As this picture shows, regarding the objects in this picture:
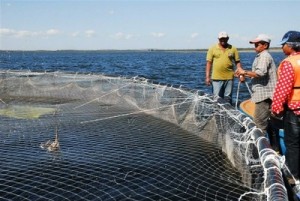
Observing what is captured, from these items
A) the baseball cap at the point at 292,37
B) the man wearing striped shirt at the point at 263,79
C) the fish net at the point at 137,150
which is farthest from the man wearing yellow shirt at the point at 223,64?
the baseball cap at the point at 292,37

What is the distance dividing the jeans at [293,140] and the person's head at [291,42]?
0.78 m

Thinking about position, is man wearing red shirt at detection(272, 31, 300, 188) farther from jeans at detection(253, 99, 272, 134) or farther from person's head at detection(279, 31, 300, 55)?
jeans at detection(253, 99, 272, 134)

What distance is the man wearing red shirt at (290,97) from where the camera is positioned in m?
4.68

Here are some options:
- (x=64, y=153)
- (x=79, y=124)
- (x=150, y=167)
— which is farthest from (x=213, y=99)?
(x=79, y=124)

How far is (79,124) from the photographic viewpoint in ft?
29.2

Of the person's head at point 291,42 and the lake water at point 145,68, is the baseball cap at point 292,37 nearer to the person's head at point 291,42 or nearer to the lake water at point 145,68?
the person's head at point 291,42

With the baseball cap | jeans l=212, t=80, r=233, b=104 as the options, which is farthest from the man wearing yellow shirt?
the baseball cap

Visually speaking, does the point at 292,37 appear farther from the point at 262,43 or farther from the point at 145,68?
the point at 145,68

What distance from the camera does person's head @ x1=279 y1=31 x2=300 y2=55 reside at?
4809 millimetres

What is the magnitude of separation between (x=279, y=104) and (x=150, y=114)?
553 centimetres

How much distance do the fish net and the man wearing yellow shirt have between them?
2.77ft

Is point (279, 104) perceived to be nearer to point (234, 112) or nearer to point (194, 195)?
point (234, 112)

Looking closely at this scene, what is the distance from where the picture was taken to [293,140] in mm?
4918

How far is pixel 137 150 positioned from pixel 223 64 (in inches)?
114
